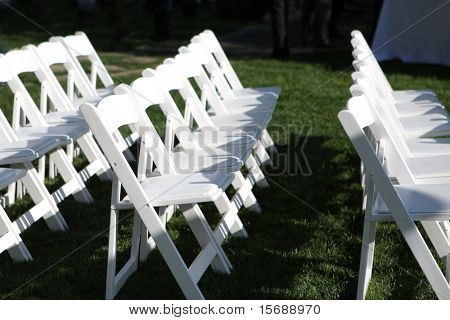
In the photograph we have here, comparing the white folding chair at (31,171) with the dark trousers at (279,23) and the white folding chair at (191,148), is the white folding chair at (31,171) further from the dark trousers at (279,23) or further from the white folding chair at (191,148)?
the dark trousers at (279,23)

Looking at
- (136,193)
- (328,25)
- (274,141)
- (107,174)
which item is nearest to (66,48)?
(107,174)

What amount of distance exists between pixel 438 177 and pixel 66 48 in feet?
12.5

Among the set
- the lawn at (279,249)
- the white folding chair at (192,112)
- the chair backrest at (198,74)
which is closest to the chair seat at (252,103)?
the chair backrest at (198,74)

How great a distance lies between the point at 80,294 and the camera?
4.73 meters

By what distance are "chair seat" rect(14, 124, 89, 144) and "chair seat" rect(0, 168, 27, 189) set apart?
855 millimetres

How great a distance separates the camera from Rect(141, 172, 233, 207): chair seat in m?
4.30

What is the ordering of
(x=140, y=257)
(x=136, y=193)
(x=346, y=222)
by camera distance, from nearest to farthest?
(x=136, y=193) < (x=140, y=257) < (x=346, y=222)

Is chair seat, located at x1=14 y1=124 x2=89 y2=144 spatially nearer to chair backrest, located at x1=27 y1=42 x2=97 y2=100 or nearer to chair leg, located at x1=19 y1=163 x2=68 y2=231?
chair leg, located at x1=19 y1=163 x2=68 y2=231

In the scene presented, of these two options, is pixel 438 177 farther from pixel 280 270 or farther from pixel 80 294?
pixel 80 294

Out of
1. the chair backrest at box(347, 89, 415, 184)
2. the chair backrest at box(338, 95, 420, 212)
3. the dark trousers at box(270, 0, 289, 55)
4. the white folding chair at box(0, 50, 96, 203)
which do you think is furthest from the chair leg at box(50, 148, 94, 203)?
the dark trousers at box(270, 0, 289, 55)

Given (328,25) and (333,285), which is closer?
(333,285)

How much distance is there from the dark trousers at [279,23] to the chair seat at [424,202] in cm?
913
